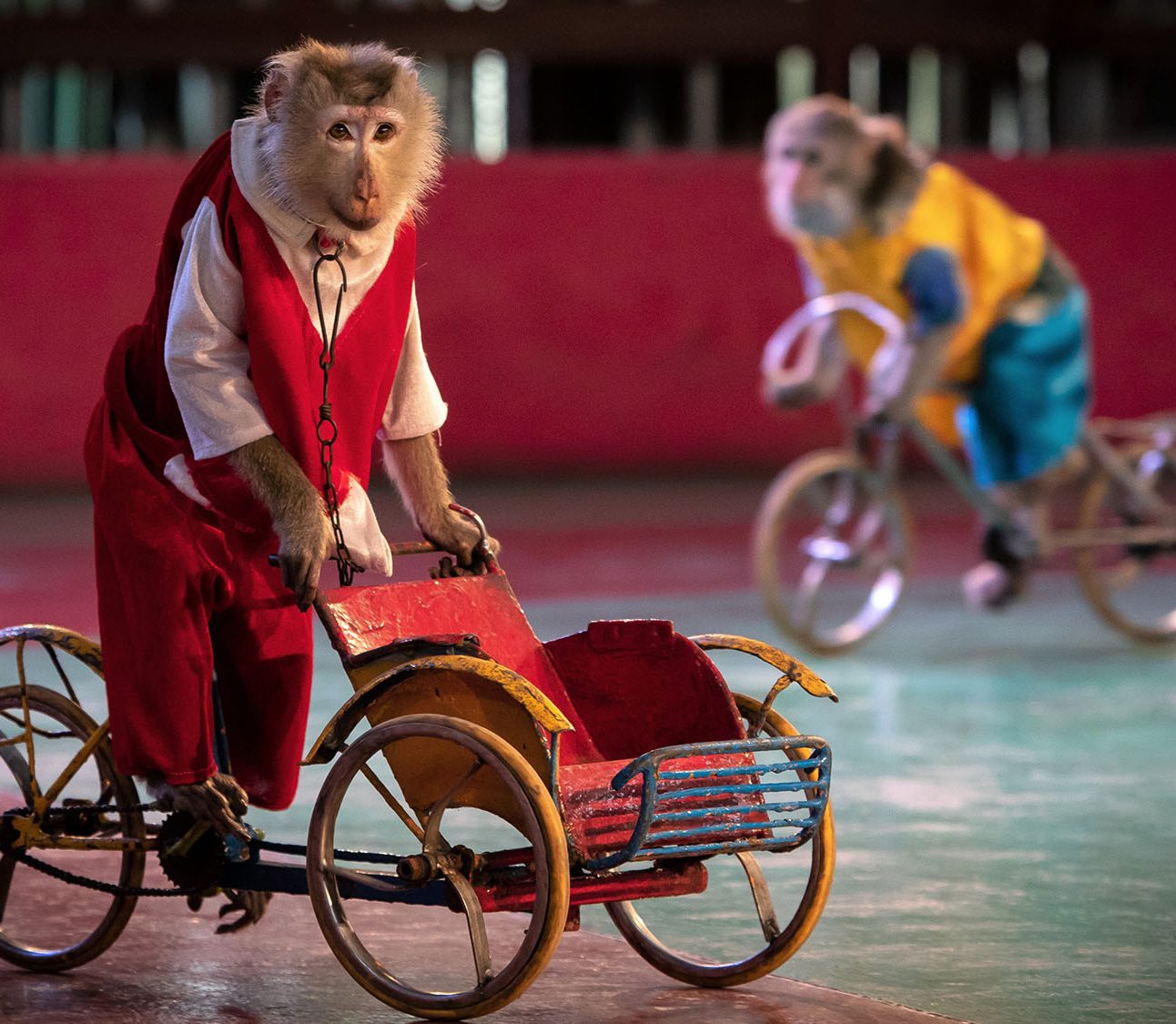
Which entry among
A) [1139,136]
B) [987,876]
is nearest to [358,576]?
[987,876]

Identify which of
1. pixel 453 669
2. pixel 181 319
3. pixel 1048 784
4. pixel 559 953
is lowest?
pixel 1048 784

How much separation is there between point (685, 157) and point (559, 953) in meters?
8.88

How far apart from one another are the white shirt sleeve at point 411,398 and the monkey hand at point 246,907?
0.83 metres

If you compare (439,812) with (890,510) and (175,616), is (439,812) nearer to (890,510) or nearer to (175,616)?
(175,616)

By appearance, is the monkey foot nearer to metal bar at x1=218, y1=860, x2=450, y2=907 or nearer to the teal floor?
the teal floor

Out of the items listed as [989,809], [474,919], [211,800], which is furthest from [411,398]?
[989,809]

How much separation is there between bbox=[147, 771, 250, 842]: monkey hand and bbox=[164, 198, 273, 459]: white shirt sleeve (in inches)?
21.2

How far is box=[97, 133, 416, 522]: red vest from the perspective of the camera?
3.65m

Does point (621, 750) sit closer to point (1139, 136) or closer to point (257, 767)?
point (257, 767)

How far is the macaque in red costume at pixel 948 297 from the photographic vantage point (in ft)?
23.9

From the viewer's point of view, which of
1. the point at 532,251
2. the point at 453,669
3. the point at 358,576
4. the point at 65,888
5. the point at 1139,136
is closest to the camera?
the point at 453,669

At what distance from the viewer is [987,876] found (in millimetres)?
4668

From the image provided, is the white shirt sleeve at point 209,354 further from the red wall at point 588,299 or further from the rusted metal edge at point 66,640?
the red wall at point 588,299

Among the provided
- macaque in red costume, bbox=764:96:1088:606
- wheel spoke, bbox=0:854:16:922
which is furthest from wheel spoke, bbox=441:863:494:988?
macaque in red costume, bbox=764:96:1088:606
